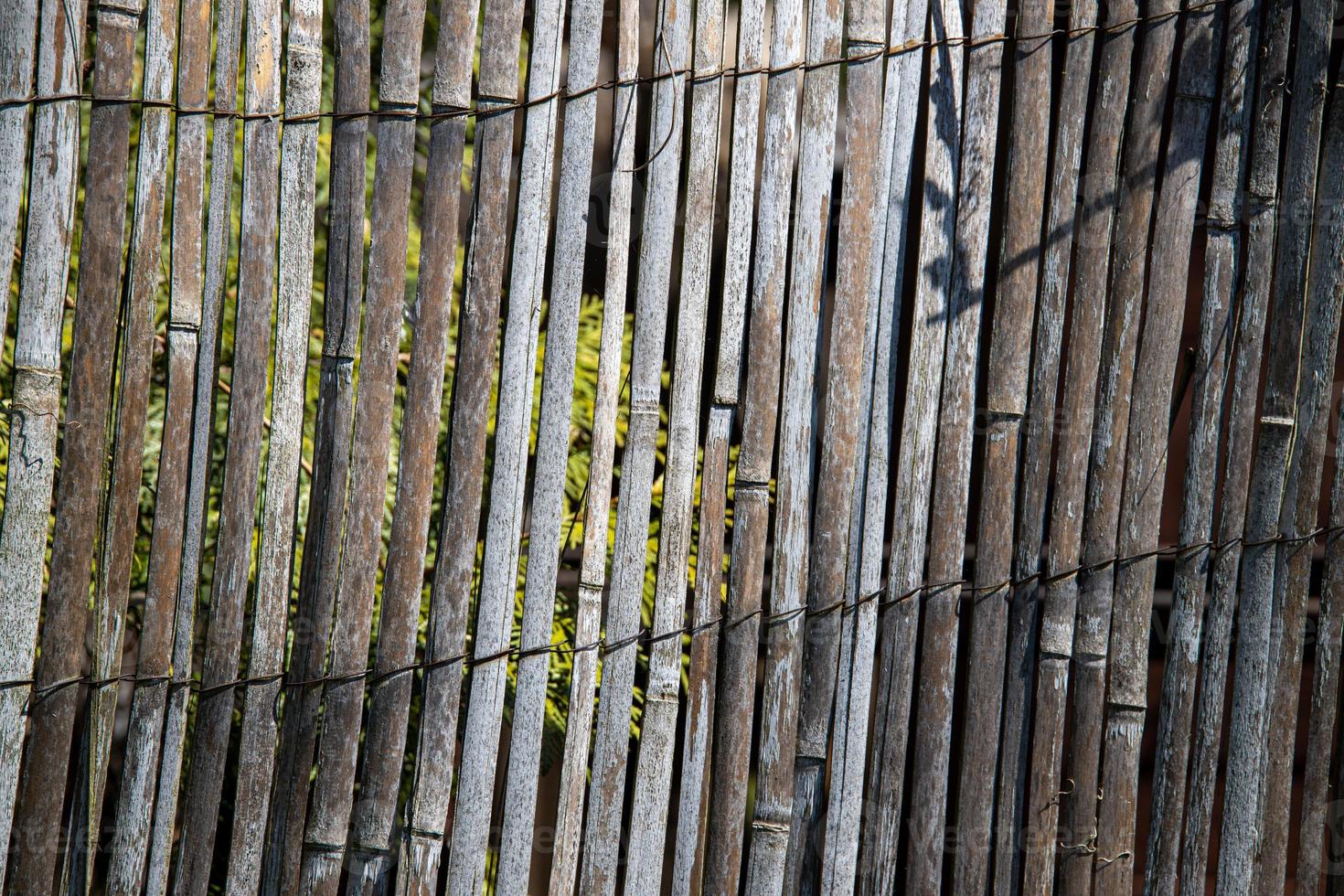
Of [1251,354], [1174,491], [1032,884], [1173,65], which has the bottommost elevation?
[1032,884]

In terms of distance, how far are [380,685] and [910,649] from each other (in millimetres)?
646

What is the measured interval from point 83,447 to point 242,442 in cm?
15

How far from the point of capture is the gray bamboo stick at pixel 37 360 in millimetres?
1090

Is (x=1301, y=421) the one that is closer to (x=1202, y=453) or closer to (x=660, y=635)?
(x=1202, y=453)

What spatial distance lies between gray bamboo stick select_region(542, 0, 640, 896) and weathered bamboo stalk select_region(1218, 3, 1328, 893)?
0.88 metres

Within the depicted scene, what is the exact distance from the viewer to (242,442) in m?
1.16

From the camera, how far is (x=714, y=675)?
51.6 inches

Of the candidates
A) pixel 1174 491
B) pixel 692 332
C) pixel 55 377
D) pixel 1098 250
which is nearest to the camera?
pixel 55 377

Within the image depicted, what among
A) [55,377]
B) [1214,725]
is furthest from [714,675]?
[55,377]

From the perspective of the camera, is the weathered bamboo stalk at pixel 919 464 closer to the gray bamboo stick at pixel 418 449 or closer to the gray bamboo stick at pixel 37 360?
the gray bamboo stick at pixel 418 449

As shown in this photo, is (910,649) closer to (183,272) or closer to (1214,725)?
(1214,725)

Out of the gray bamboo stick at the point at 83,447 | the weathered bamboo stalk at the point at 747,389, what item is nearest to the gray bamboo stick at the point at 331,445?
the gray bamboo stick at the point at 83,447

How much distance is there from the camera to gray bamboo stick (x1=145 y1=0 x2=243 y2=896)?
3.69 ft

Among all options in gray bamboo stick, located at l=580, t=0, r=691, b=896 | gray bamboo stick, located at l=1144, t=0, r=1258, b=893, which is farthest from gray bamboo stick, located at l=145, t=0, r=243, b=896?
gray bamboo stick, located at l=1144, t=0, r=1258, b=893
